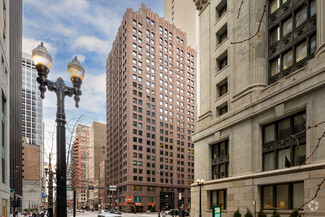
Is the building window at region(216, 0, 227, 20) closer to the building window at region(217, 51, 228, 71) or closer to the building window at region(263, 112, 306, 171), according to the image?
the building window at region(217, 51, 228, 71)

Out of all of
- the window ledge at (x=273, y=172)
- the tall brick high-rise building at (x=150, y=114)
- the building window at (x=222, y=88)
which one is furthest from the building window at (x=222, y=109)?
the tall brick high-rise building at (x=150, y=114)

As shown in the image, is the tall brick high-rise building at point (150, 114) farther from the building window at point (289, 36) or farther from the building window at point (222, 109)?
the building window at point (289, 36)

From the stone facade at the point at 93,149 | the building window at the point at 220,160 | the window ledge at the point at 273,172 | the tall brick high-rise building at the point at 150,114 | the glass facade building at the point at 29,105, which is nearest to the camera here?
the window ledge at the point at 273,172

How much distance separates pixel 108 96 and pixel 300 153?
109674 mm

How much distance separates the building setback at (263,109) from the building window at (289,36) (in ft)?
0.26

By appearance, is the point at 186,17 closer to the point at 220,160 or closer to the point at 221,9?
the point at 221,9

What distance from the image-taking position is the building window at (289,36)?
19062 millimetres

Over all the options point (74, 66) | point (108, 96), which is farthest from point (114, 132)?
point (74, 66)

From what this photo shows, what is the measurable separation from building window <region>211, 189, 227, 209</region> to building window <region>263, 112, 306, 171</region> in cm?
638

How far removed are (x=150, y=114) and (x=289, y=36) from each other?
76180 mm

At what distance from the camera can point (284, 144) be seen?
784 inches

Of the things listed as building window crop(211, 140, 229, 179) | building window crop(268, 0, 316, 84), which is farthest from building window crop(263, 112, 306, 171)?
building window crop(211, 140, 229, 179)

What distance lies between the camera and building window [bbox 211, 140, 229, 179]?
2628 centimetres

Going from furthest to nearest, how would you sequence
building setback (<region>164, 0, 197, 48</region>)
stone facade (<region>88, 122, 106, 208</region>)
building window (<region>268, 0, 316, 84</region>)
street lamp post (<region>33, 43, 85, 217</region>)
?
stone facade (<region>88, 122, 106, 208</region>), building setback (<region>164, 0, 197, 48</region>), building window (<region>268, 0, 316, 84</region>), street lamp post (<region>33, 43, 85, 217</region>)
